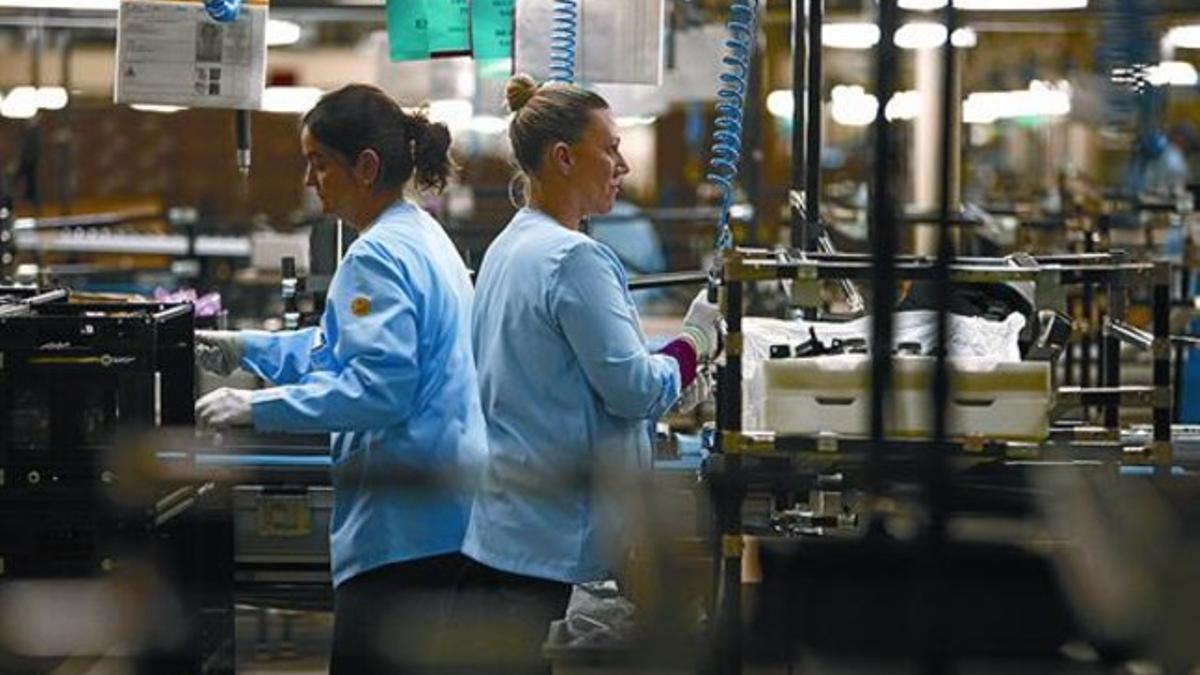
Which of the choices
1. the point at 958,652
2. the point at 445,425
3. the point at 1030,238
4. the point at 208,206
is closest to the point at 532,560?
the point at 445,425

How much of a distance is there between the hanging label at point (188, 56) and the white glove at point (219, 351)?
0.58 metres

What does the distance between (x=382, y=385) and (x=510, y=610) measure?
0.41m

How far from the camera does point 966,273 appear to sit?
3.55m

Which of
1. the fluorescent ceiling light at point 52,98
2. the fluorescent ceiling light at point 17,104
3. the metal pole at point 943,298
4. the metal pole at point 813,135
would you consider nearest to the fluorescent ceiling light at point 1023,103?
the fluorescent ceiling light at point 17,104

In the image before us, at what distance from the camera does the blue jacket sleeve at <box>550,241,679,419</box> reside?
10.3 feet

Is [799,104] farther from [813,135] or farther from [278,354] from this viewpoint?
[278,354]

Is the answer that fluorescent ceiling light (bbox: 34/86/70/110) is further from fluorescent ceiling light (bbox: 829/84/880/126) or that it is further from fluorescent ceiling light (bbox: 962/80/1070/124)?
fluorescent ceiling light (bbox: 962/80/1070/124)

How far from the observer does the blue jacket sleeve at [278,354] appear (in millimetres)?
3727

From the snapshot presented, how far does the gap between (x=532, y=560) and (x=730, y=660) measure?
0.52 m

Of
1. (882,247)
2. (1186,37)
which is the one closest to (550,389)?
(882,247)

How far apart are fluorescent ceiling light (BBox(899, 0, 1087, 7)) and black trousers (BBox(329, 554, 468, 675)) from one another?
1.21 m

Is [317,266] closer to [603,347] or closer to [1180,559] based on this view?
[603,347]

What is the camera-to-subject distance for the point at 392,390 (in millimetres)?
3154

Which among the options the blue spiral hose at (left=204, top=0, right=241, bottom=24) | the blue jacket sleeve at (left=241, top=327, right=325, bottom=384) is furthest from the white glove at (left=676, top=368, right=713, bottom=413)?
the blue spiral hose at (left=204, top=0, right=241, bottom=24)
